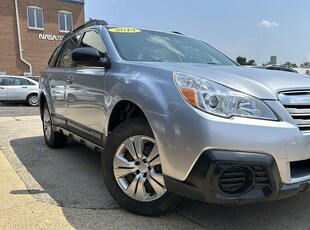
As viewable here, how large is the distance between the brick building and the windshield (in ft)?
78.5

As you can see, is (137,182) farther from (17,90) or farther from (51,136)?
(17,90)

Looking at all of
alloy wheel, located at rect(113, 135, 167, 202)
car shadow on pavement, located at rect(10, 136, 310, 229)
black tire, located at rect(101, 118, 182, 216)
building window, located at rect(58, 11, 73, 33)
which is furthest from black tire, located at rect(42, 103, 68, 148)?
building window, located at rect(58, 11, 73, 33)

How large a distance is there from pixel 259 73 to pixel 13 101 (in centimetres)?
1500

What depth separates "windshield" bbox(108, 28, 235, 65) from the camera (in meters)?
3.61

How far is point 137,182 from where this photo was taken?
9.71ft

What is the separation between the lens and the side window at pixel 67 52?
190 inches

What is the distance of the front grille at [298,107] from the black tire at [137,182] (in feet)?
3.45

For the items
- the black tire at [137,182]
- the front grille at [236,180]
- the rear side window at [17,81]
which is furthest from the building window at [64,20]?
the front grille at [236,180]

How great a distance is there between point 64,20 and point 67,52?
80.7 feet

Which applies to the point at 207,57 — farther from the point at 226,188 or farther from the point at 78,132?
the point at 226,188

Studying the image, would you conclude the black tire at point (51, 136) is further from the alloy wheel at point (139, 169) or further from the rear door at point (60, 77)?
the alloy wheel at point (139, 169)

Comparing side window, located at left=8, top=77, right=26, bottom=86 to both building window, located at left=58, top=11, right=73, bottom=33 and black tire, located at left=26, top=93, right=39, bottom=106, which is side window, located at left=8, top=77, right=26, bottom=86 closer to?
black tire, located at left=26, top=93, right=39, bottom=106

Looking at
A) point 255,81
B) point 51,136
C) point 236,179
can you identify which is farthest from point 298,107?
point 51,136

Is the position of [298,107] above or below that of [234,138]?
above
